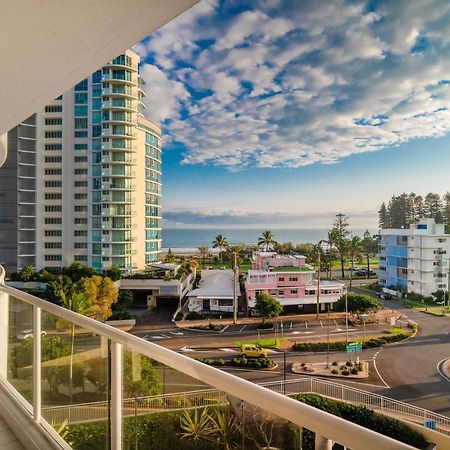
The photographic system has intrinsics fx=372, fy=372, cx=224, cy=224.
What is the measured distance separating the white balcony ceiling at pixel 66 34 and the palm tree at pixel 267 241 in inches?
1264

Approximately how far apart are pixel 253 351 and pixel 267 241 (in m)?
15.7

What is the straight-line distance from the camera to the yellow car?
18047mm

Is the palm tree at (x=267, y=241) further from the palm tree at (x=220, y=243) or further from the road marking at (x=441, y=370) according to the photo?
the road marking at (x=441, y=370)

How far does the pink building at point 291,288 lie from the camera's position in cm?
2383

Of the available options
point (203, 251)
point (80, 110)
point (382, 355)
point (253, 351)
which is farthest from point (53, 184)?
point (382, 355)

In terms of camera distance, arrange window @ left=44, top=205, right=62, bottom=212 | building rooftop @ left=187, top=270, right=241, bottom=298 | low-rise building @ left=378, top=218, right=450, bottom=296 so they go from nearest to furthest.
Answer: building rooftop @ left=187, top=270, right=241, bottom=298 < window @ left=44, top=205, right=62, bottom=212 < low-rise building @ left=378, top=218, right=450, bottom=296

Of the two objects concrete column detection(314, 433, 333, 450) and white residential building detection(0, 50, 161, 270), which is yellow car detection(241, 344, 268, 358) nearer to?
white residential building detection(0, 50, 161, 270)

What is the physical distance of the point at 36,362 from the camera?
138 centimetres

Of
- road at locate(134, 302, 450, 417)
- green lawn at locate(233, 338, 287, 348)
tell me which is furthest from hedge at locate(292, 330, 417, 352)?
green lawn at locate(233, 338, 287, 348)

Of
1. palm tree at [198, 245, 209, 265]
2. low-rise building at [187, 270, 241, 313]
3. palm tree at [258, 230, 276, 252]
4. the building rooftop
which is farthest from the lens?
palm tree at [198, 245, 209, 265]

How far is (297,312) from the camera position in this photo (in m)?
25.0

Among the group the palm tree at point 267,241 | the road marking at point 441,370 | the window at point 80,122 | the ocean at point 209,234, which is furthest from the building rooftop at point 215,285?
the ocean at point 209,234

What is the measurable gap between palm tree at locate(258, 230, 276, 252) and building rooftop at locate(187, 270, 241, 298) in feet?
15.9

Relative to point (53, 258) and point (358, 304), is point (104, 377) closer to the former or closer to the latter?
point (358, 304)
